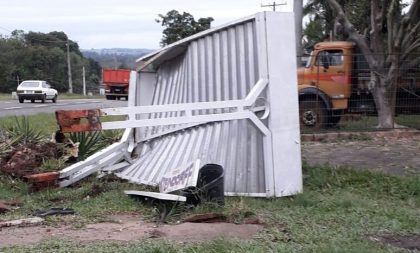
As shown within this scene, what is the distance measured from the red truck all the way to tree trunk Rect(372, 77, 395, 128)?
115 feet

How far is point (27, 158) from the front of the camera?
877 cm

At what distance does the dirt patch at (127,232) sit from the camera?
5.55m

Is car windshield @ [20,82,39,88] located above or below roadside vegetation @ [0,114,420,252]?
above

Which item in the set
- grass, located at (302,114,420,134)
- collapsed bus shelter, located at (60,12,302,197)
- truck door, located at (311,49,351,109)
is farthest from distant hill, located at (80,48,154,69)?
collapsed bus shelter, located at (60,12,302,197)

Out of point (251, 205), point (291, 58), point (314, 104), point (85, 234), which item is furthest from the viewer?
point (314, 104)

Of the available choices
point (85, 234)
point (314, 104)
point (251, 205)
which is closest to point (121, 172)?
point (251, 205)

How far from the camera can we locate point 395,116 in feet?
52.3

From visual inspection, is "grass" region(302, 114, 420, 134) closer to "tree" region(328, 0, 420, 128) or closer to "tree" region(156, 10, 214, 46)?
"tree" region(328, 0, 420, 128)

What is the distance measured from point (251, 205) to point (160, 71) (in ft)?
15.3

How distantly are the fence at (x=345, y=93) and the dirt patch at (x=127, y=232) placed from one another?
9.85 metres

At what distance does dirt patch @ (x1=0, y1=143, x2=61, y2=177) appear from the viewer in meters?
8.53

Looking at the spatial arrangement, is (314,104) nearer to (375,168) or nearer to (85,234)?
(375,168)

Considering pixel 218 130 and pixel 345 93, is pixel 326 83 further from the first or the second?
pixel 218 130

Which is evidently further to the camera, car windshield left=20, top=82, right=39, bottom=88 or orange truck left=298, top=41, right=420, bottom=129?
car windshield left=20, top=82, right=39, bottom=88
